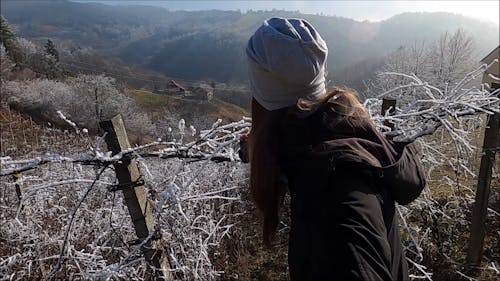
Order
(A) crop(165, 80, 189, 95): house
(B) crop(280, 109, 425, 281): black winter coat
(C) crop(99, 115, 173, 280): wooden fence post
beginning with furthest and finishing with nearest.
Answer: (A) crop(165, 80, 189, 95): house < (C) crop(99, 115, 173, 280): wooden fence post < (B) crop(280, 109, 425, 281): black winter coat

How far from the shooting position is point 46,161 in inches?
78.0

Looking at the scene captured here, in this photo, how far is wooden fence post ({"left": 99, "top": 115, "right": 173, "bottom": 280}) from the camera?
211cm

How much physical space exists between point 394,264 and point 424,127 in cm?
167

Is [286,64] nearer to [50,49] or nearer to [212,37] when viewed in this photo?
[50,49]

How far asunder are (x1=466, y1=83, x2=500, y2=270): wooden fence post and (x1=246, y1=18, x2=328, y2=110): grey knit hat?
3262mm

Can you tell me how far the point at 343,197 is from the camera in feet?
2.94

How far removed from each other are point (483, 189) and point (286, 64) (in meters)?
3.72

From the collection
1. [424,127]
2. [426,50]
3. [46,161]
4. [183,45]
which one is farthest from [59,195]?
[183,45]

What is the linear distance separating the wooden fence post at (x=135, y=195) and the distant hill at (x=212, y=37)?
64.8 m

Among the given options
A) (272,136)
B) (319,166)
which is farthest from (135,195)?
(319,166)

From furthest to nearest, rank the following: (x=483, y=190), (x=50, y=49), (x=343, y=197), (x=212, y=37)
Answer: (x=212, y=37), (x=50, y=49), (x=483, y=190), (x=343, y=197)

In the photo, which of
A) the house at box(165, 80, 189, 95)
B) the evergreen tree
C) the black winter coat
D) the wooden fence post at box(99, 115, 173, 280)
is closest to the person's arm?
the black winter coat

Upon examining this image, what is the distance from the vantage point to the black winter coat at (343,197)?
2.82ft

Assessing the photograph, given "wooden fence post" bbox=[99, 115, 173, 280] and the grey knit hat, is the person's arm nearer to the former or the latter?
the grey knit hat
